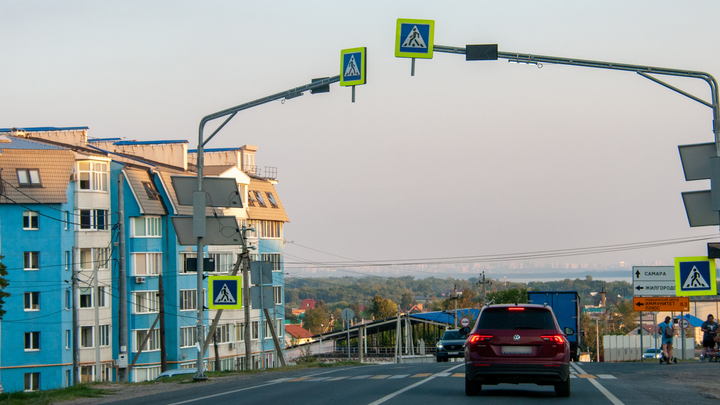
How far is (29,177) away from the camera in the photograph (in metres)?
53.2

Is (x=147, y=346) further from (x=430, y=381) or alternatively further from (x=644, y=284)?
(x=430, y=381)

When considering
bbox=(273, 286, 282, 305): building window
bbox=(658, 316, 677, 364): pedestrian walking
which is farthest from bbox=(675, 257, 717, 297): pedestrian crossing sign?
bbox=(273, 286, 282, 305): building window

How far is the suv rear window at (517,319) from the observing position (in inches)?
531

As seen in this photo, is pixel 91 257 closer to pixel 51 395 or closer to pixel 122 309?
pixel 122 309

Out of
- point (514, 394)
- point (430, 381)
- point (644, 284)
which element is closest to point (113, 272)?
point (644, 284)

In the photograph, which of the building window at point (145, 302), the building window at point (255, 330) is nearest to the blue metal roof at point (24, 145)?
the building window at point (145, 302)

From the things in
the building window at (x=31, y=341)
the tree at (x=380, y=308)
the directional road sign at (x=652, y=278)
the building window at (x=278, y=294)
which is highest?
the directional road sign at (x=652, y=278)

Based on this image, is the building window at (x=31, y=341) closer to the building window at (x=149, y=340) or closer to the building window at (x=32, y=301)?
the building window at (x=32, y=301)

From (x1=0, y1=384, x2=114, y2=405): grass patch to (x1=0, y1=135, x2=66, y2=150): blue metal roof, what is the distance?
40792 mm

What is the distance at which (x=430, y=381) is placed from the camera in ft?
58.2

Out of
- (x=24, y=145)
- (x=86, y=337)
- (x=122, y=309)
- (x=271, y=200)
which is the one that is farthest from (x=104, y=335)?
(x=122, y=309)

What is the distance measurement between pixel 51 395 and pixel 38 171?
41531mm

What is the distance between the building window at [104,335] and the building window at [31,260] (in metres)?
6.43

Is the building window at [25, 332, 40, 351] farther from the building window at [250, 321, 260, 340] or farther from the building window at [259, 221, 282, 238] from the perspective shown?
the building window at [259, 221, 282, 238]
